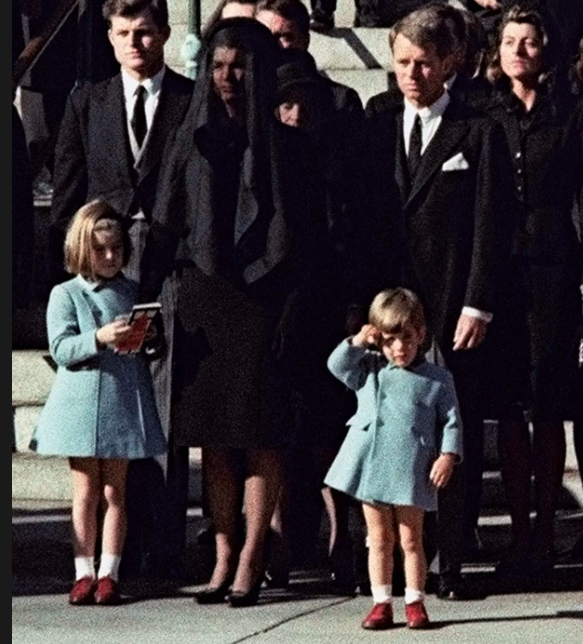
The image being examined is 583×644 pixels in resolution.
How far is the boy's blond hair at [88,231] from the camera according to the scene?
10109mm

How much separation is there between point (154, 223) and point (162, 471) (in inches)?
36.1

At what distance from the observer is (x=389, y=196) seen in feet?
33.9

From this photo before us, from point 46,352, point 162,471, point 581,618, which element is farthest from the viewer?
point 46,352

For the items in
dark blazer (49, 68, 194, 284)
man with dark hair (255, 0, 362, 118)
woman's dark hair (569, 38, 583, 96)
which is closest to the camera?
dark blazer (49, 68, 194, 284)

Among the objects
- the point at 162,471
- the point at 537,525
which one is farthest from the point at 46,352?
the point at 537,525

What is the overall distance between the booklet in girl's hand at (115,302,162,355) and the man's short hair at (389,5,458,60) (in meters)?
1.27

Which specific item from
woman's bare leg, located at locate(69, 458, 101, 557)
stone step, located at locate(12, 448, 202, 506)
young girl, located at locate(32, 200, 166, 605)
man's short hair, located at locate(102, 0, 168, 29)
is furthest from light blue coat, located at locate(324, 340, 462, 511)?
stone step, located at locate(12, 448, 202, 506)

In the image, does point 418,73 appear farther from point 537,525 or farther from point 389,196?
point 537,525

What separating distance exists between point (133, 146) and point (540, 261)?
4.99ft

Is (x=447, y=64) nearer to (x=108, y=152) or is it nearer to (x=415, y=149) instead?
(x=415, y=149)

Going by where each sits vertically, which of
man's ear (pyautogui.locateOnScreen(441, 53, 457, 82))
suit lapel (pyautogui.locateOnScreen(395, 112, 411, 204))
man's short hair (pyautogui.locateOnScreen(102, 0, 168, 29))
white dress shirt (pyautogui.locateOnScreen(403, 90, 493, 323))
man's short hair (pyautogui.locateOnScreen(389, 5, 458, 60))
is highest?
man's short hair (pyautogui.locateOnScreen(102, 0, 168, 29))

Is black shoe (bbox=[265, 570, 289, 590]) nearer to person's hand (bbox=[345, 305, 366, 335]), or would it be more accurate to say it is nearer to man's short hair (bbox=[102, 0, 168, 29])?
person's hand (bbox=[345, 305, 366, 335])

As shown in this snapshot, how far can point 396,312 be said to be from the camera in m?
9.63

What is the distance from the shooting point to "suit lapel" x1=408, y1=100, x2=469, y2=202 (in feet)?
33.7
